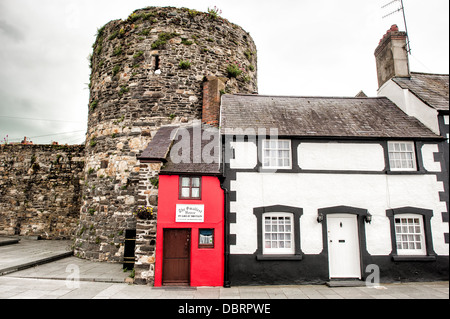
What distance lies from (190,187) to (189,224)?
3.95 feet

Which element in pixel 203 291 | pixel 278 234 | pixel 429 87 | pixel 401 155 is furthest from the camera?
pixel 429 87

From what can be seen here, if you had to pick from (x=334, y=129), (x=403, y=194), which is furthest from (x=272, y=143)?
(x=403, y=194)

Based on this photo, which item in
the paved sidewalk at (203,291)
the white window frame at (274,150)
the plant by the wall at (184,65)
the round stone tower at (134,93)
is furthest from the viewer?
the plant by the wall at (184,65)

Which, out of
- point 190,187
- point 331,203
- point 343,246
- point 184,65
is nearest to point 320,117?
point 331,203

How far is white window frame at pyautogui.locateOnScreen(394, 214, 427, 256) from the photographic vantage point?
28.7 ft

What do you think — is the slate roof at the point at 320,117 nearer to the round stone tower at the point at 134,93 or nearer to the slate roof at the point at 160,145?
the slate roof at the point at 160,145

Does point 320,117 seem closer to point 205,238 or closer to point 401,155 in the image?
point 401,155

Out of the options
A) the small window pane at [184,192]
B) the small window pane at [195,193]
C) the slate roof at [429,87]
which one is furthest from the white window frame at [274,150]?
the slate roof at [429,87]

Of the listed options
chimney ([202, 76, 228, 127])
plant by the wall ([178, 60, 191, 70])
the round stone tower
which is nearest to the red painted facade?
the round stone tower

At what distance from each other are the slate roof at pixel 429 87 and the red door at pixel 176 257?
10007 mm

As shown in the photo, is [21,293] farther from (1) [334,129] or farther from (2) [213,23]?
(2) [213,23]

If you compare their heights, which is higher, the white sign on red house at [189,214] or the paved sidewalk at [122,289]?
the white sign on red house at [189,214]

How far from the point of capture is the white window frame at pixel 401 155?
30.3 ft

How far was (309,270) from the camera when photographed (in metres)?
8.38
